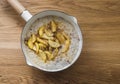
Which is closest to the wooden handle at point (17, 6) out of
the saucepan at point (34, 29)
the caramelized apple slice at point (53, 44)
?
the saucepan at point (34, 29)

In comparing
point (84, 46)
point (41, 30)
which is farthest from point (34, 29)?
point (84, 46)

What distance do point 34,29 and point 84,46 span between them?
0.16 m

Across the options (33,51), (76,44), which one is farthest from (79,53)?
(33,51)

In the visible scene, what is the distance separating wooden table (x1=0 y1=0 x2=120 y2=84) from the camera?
0.83 m

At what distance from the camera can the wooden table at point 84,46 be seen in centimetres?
83

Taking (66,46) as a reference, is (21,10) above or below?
above

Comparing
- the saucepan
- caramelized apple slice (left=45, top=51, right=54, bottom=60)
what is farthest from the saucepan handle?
caramelized apple slice (left=45, top=51, right=54, bottom=60)

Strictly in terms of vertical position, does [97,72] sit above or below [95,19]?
below

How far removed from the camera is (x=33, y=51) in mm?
820

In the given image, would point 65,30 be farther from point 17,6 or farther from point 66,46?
point 17,6

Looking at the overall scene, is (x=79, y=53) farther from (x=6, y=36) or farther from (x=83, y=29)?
(x=6, y=36)

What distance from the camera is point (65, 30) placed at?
0.84m

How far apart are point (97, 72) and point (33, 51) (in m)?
0.20

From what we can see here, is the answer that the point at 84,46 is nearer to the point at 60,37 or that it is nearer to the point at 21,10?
the point at 60,37
